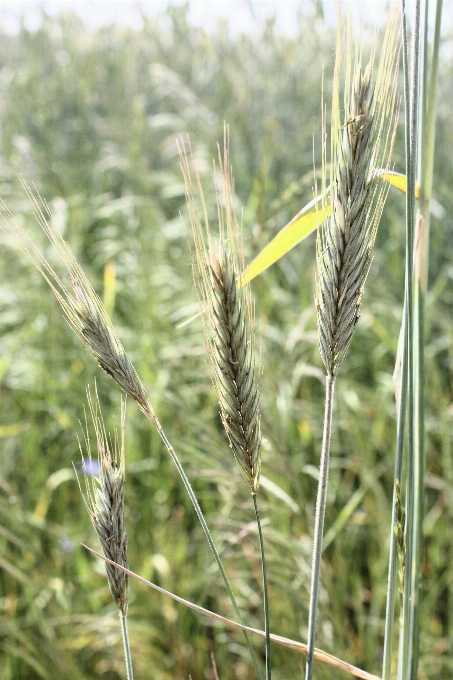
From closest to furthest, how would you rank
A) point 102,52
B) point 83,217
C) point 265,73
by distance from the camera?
point 83,217
point 265,73
point 102,52

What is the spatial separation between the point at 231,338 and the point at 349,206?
0.13 m

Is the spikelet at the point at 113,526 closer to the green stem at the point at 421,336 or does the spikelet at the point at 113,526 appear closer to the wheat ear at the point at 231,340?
the wheat ear at the point at 231,340

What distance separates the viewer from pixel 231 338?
0.50 meters

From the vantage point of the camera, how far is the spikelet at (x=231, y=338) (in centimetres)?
50

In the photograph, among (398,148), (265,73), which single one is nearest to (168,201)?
(265,73)

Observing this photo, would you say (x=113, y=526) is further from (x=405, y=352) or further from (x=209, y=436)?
(x=209, y=436)

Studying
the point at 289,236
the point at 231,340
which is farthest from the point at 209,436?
the point at 231,340

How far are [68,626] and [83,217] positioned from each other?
1895mm

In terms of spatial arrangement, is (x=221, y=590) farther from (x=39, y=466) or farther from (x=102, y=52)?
(x=102, y=52)

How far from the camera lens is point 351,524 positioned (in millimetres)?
1678

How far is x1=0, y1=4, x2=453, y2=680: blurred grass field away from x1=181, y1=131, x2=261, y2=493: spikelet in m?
0.12

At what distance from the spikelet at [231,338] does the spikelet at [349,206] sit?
60 mm

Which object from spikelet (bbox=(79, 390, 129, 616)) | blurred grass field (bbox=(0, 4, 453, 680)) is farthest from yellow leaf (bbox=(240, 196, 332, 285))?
spikelet (bbox=(79, 390, 129, 616))

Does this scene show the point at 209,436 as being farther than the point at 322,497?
Yes
